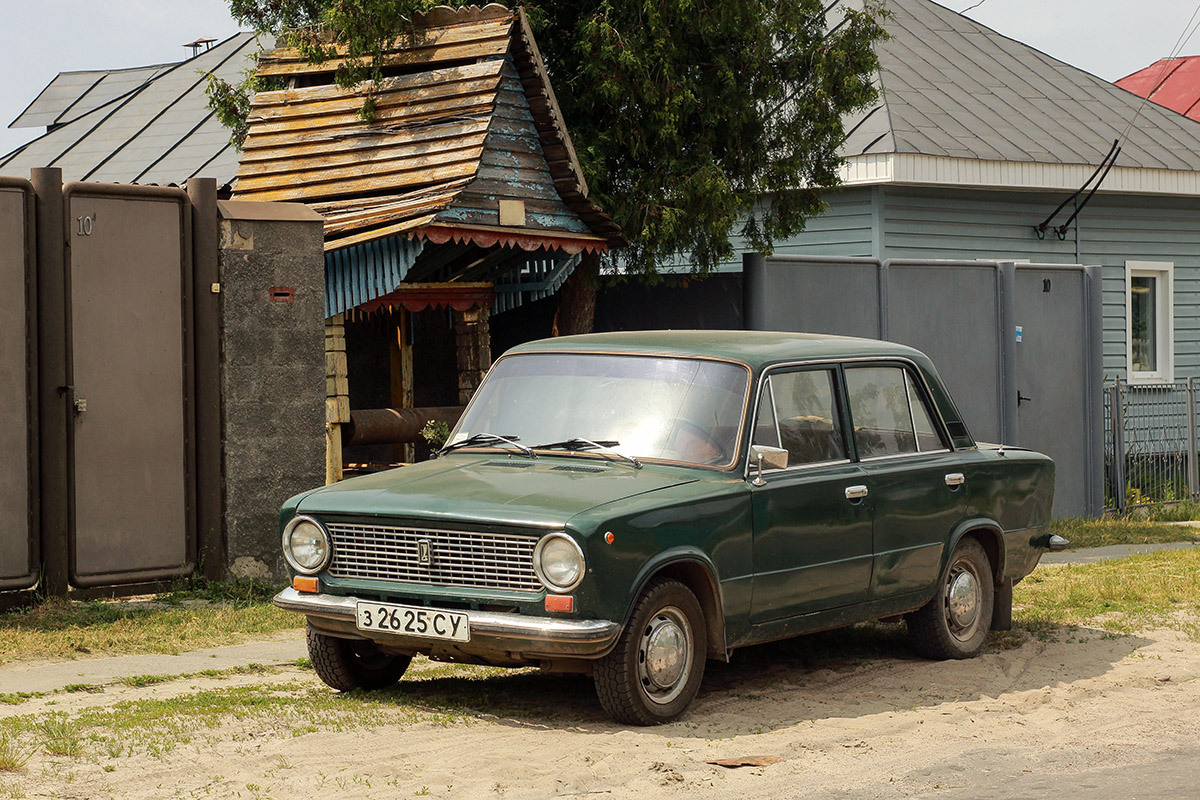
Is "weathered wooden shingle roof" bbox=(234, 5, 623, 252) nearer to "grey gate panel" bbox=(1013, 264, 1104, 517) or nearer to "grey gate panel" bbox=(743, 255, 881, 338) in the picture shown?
"grey gate panel" bbox=(743, 255, 881, 338)

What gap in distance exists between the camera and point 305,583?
6.92 meters

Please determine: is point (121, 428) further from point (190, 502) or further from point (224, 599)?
point (224, 599)

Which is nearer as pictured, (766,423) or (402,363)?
(766,423)

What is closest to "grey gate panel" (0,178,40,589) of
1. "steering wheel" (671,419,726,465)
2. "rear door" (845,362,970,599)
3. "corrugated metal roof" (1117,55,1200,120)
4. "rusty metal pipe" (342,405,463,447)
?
"rusty metal pipe" (342,405,463,447)

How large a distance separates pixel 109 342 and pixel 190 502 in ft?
3.93

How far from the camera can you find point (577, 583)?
6215 millimetres

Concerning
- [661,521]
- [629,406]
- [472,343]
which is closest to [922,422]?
[629,406]

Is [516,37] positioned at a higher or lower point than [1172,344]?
higher

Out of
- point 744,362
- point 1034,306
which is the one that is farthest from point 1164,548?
point 744,362

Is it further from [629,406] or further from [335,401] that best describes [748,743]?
[335,401]

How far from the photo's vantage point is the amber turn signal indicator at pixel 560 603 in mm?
6219

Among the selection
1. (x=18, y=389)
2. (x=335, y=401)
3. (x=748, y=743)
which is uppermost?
(x=18, y=389)

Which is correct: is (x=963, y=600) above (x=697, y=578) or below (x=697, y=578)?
below

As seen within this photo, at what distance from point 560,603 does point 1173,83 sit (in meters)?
26.6
